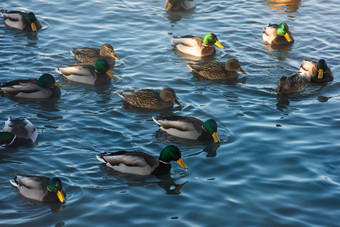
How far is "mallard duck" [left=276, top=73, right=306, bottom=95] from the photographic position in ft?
41.6

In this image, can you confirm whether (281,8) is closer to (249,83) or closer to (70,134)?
(249,83)

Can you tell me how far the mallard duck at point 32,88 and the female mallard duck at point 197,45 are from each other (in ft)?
13.8

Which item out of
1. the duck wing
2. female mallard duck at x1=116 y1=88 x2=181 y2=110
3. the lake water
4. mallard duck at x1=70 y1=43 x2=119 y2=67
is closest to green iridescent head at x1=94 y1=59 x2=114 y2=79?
the lake water

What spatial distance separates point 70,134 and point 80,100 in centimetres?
180

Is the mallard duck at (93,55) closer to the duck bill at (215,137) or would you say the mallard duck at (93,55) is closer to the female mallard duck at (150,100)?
the female mallard duck at (150,100)

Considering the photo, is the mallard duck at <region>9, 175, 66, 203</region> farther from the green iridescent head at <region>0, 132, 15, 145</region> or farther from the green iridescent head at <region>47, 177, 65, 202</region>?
the green iridescent head at <region>0, 132, 15, 145</region>

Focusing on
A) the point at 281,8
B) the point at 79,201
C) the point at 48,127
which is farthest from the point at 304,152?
the point at 281,8

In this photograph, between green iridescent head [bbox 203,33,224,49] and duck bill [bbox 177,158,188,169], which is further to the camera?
green iridescent head [bbox 203,33,224,49]

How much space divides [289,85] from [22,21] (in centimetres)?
823

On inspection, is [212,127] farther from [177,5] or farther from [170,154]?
[177,5]

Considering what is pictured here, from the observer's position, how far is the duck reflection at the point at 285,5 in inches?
740

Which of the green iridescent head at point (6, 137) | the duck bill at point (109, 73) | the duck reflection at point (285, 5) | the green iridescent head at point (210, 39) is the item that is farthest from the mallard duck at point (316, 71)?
the green iridescent head at point (6, 137)

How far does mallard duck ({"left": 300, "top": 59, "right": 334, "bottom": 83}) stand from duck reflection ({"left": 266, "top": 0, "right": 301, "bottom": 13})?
550 centimetres

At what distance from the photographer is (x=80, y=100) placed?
1246 centimetres
